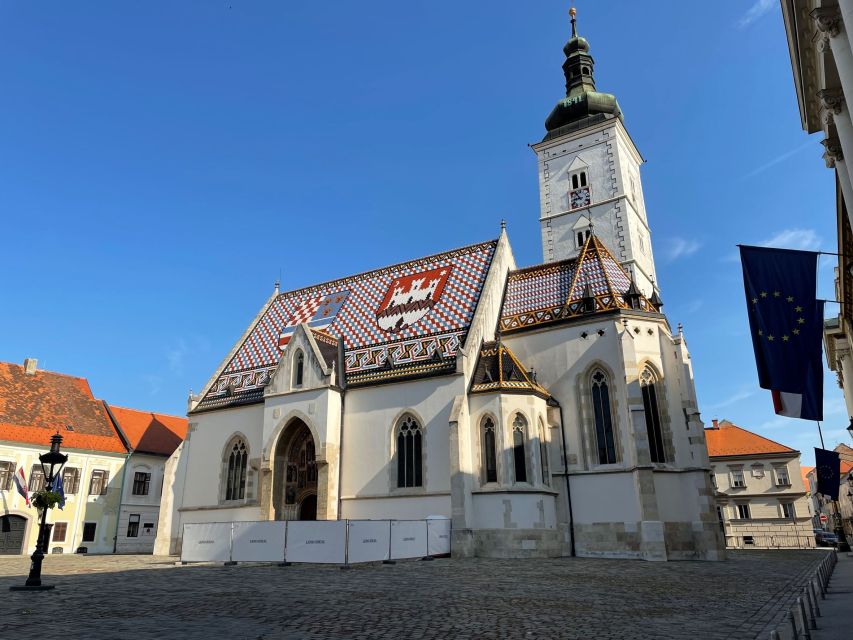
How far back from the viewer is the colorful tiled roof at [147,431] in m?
38.8

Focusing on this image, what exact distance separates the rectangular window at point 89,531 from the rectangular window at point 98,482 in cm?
168

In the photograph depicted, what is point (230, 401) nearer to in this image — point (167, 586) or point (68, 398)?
point (68, 398)

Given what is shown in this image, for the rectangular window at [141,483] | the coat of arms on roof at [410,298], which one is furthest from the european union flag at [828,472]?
the rectangular window at [141,483]

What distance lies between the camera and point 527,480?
23.1 meters

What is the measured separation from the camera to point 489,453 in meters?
24.0

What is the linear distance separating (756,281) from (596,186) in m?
33.0

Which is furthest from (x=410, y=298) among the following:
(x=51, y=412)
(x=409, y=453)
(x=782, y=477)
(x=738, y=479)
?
(x=782, y=477)

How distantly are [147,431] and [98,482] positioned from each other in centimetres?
533

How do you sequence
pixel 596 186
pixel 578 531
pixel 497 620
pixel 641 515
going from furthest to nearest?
1. pixel 596 186
2. pixel 578 531
3. pixel 641 515
4. pixel 497 620

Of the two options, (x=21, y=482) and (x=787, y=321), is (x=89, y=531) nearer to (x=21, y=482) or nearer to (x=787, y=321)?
(x=21, y=482)

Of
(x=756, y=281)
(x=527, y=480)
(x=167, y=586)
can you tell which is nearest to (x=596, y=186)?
(x=527, y=480)

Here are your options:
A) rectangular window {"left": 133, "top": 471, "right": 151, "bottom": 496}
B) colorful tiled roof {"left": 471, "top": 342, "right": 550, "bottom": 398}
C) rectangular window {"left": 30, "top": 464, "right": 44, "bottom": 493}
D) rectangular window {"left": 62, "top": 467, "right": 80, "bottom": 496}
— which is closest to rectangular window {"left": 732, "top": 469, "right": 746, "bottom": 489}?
colorful tiled roof {"left": 471, "top": 342, "right": 550, "bottom": 398}

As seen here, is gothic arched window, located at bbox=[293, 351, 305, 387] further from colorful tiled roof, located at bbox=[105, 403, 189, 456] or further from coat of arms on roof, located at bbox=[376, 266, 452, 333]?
→ colorful tiled roof, located at bbox=[105, 403, 189, 456]

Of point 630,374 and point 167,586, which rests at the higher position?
point 630,374
